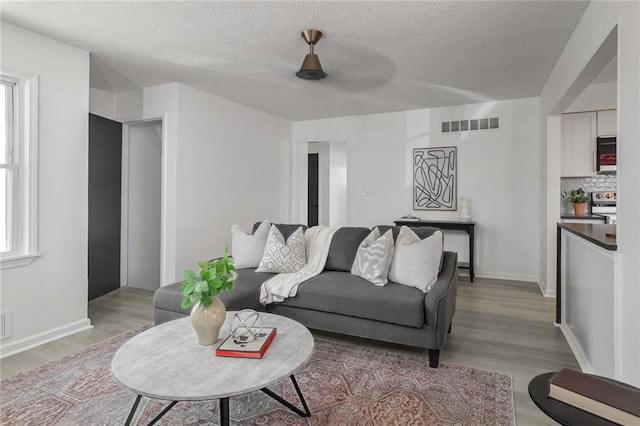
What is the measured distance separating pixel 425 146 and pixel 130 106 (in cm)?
417

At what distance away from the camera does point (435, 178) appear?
5445 mm

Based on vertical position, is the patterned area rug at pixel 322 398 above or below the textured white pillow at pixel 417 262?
below

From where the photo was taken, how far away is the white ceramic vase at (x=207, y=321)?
5.51 ft

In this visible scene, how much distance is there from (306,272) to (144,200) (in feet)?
9.29

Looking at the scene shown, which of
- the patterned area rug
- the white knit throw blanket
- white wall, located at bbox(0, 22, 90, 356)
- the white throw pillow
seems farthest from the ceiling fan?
the patterned area rug

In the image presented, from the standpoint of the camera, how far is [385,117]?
575cm

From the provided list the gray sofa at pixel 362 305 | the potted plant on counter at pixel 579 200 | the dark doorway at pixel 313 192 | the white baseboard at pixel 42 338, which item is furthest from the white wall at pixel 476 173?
the white baseboard at pixel 42 338

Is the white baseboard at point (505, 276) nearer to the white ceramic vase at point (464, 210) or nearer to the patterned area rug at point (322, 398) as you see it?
the white ceramic vase at point (464, 210)

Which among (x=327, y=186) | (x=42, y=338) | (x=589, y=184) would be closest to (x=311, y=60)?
(x=42, y=338)

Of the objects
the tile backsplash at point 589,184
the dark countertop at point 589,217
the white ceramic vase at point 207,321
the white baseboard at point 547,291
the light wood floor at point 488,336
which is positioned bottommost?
the light wood floor at point 488,336

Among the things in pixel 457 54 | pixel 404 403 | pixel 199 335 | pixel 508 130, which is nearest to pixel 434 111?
pixel 508 130

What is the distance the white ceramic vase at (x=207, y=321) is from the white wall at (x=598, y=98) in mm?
5105

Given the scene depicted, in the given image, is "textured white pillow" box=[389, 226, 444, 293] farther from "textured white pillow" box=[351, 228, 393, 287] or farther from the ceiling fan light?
Answer: the ceiling fan light

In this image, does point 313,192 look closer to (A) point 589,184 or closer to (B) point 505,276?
(B) point 505,276
